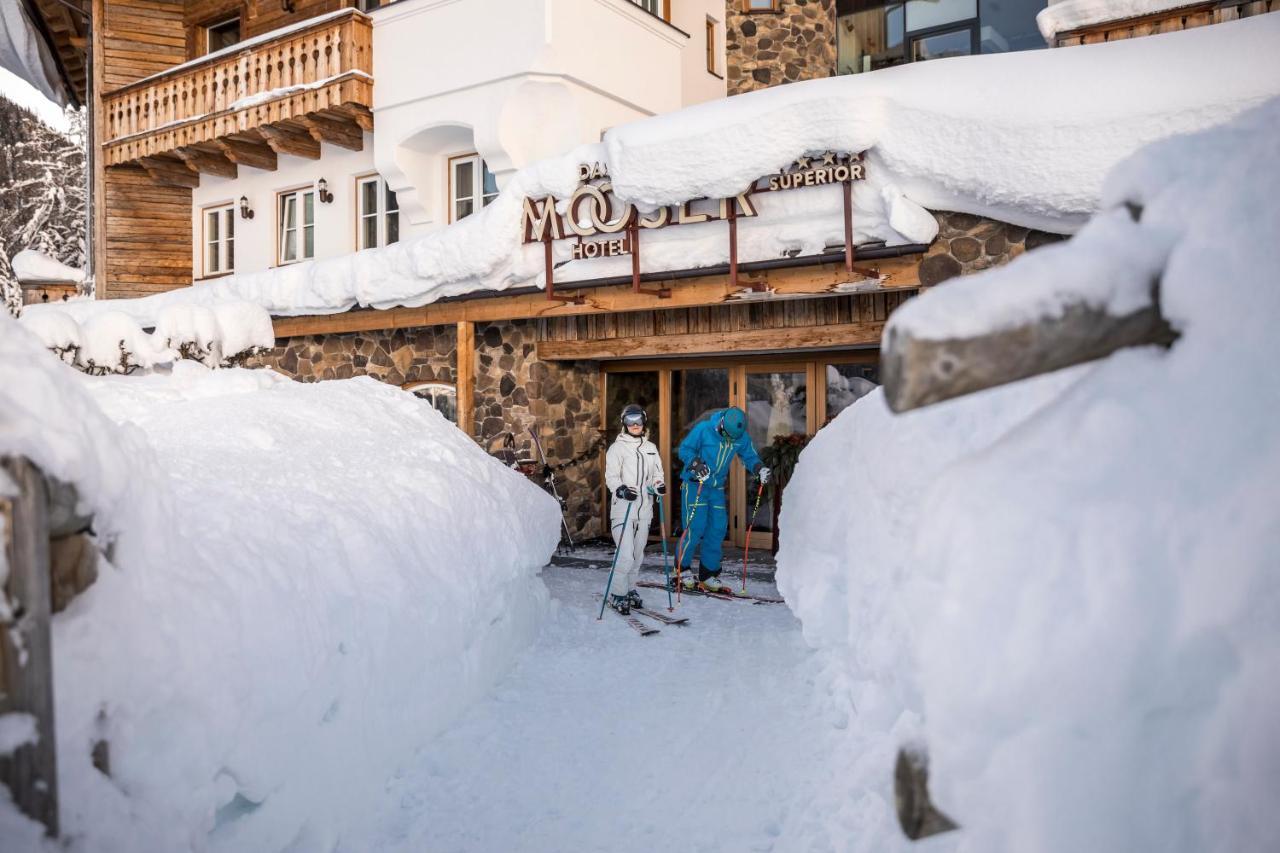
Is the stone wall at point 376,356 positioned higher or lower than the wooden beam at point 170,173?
lower

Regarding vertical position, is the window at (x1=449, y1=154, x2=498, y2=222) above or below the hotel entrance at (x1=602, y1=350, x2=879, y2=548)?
above

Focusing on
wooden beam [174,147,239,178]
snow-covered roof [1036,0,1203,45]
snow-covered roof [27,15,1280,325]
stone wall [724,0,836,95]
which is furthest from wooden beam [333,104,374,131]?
snow-covered roof [1036,0,1203,45]

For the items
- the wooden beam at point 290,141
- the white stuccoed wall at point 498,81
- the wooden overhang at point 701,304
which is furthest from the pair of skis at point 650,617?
the wooden beam at point 290,141

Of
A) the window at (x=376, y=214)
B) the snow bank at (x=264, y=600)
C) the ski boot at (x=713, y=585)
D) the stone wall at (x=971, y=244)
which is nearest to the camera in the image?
the snow bank at (x=264, y=600)

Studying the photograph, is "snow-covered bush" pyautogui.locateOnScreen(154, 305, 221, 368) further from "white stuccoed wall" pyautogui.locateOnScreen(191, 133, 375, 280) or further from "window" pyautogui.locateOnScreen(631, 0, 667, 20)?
"window" pyautogui.locateOnScreen(631, 0, 667, 20)

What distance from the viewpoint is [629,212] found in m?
7.82

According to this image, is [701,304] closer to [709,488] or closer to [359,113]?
[709,488]

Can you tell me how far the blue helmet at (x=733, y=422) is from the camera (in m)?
7.07

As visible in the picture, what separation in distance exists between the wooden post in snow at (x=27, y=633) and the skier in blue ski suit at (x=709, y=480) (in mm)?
5408

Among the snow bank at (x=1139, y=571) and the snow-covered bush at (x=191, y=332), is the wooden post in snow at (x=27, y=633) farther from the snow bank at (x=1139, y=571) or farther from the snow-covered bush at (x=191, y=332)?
the snow-covered bush at (x=191, y=332)

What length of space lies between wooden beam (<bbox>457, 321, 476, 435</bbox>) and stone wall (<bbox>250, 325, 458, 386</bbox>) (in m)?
0.41

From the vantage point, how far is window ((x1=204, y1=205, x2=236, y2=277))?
1445cm

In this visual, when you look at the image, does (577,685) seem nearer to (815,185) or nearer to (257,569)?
(257,569)

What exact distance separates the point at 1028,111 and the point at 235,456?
559 cm
